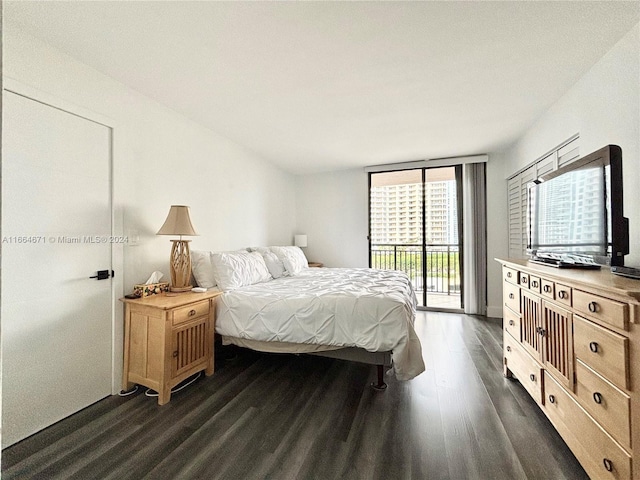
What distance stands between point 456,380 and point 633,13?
2.70m

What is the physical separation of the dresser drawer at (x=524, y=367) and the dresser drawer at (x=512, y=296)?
259 millimetres

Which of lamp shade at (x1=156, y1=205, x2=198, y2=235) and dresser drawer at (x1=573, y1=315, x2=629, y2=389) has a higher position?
lamp shade at (x1=156, y1=205, x2=198, y2=235)

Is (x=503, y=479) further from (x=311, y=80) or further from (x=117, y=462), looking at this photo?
(x=311, y=80)

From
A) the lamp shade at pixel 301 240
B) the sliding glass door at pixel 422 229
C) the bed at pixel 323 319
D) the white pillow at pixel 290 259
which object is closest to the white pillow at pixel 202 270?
the bed at pixel 323 319

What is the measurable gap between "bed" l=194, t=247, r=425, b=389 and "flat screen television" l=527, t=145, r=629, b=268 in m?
1.17

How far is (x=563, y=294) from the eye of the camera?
1794 mm

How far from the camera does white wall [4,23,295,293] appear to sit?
2.13 metres

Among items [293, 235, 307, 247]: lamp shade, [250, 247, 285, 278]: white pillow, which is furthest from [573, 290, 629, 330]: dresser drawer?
[293, 235, 307, 247]: lamp shade

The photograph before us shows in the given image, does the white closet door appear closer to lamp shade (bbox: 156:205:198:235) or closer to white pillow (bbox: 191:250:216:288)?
lamp shade (bbox: 156:205:198:235)

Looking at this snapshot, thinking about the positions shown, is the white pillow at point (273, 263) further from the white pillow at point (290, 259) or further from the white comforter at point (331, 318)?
the white comforter at point (331, 318)

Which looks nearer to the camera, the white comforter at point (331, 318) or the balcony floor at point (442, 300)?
the white comforter at point (331, 318)

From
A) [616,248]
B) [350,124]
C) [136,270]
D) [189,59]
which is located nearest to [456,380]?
[616,248]

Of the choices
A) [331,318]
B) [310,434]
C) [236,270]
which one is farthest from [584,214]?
[236,270]

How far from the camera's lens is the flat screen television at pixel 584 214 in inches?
69.6
